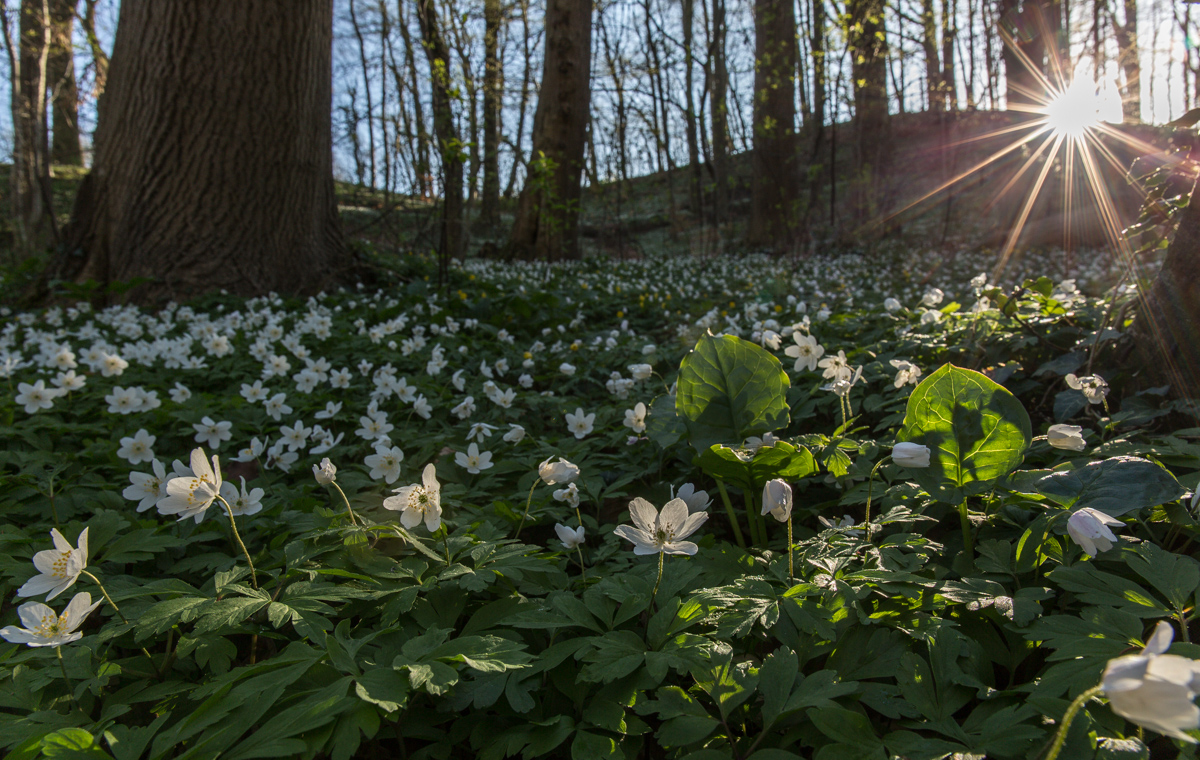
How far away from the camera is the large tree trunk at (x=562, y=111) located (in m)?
A: 11.7

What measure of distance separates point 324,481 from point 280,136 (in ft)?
19.6

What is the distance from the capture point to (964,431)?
156 cm

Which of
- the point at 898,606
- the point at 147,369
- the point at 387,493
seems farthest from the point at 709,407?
the point at 147,369

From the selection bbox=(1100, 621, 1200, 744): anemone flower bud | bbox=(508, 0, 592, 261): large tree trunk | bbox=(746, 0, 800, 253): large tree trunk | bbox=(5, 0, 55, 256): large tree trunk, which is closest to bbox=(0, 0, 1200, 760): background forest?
bbox=(1100, 621, 1200, 744): anemone flower bud

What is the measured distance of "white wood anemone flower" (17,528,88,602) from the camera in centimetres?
123

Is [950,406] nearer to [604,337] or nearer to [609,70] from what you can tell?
[604,337]

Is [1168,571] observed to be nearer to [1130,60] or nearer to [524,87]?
[524,87]

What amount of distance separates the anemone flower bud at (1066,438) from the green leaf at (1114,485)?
5cm

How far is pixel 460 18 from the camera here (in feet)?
38.5

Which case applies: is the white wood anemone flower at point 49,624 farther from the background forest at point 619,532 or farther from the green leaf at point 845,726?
the green leaf at point 845,726

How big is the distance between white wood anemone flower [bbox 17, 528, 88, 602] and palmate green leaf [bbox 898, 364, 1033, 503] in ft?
6.25

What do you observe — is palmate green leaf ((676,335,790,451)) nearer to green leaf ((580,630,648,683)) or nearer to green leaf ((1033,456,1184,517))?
green leaf ((1033,456,1184,517))

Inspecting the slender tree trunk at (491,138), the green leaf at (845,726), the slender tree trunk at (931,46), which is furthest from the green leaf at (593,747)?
the slender tree trunk at (491,138)

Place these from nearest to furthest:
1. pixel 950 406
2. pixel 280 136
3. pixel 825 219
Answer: pixel 950 406
pixel 280 136
pixel 825 219
